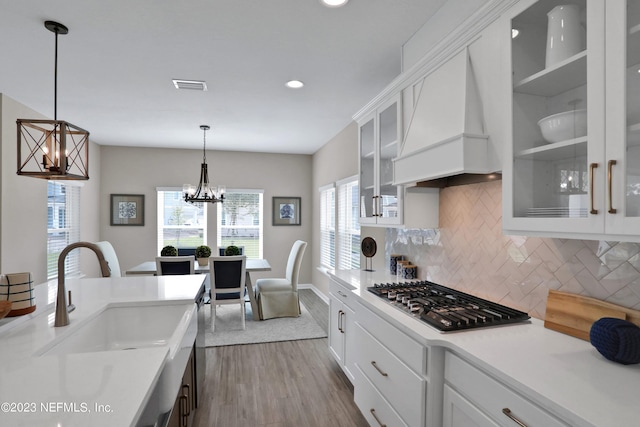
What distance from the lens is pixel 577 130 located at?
4.00 feet

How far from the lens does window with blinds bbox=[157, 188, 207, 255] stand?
20.4 feet

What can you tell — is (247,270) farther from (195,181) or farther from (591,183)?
(591,183)

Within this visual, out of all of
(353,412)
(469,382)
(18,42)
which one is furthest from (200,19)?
(353,412)

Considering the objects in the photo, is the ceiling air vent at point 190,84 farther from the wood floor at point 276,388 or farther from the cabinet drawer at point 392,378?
the wood floor at point 276,388

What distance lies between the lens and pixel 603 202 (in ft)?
3.60

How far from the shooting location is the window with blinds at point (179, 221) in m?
6.22

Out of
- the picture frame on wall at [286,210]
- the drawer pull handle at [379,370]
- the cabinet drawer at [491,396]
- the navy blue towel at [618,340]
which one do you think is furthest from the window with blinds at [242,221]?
the navy blue towel at [618,340]

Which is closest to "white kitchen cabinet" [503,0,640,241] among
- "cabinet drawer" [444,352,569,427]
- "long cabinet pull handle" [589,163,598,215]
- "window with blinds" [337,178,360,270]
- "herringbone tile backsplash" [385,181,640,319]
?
"long cabinet pull handle" [589,163,598,215]

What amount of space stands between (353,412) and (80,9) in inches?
125

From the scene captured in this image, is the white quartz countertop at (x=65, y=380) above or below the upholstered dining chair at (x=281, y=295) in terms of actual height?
above

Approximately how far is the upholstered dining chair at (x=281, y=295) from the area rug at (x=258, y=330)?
95 mm

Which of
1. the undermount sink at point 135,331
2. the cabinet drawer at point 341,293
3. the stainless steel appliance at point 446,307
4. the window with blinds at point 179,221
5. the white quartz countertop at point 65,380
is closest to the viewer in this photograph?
the white quartz countertop at point 65,380

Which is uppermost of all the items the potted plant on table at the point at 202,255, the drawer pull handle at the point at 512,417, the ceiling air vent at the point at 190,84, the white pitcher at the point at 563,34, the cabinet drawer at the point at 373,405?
the ceiling air vent at the point at 190,84

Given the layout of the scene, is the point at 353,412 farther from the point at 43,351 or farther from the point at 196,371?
the point at 43,351
